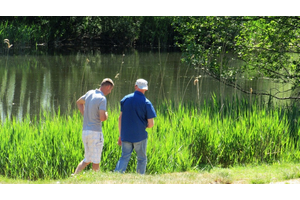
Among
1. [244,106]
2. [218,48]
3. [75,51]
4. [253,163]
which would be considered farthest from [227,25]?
[75,51]

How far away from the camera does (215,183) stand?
633cm

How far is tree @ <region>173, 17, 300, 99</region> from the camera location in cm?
1171

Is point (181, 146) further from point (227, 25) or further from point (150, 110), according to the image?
point (227, 25)

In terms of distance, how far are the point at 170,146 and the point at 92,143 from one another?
187 cm

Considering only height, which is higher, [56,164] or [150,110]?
[150,110]

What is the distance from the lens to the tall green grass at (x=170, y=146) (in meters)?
7.25

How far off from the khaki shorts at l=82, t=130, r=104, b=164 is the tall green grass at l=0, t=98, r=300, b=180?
0.81 m

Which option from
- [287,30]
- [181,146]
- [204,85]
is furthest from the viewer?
[204,85]

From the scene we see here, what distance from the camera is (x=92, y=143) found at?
6.40 metres

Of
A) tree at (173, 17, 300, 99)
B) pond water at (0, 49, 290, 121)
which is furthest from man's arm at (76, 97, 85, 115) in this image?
tree at (173, 17, 300, 99)

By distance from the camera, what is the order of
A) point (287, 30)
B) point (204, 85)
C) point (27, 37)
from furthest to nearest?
point (27, 37) → point (204, 85) → point (287, 30)

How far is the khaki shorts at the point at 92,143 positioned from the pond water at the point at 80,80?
4701mm

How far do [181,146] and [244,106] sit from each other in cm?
290

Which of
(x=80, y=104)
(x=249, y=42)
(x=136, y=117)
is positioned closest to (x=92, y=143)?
(x=80, y=104)
